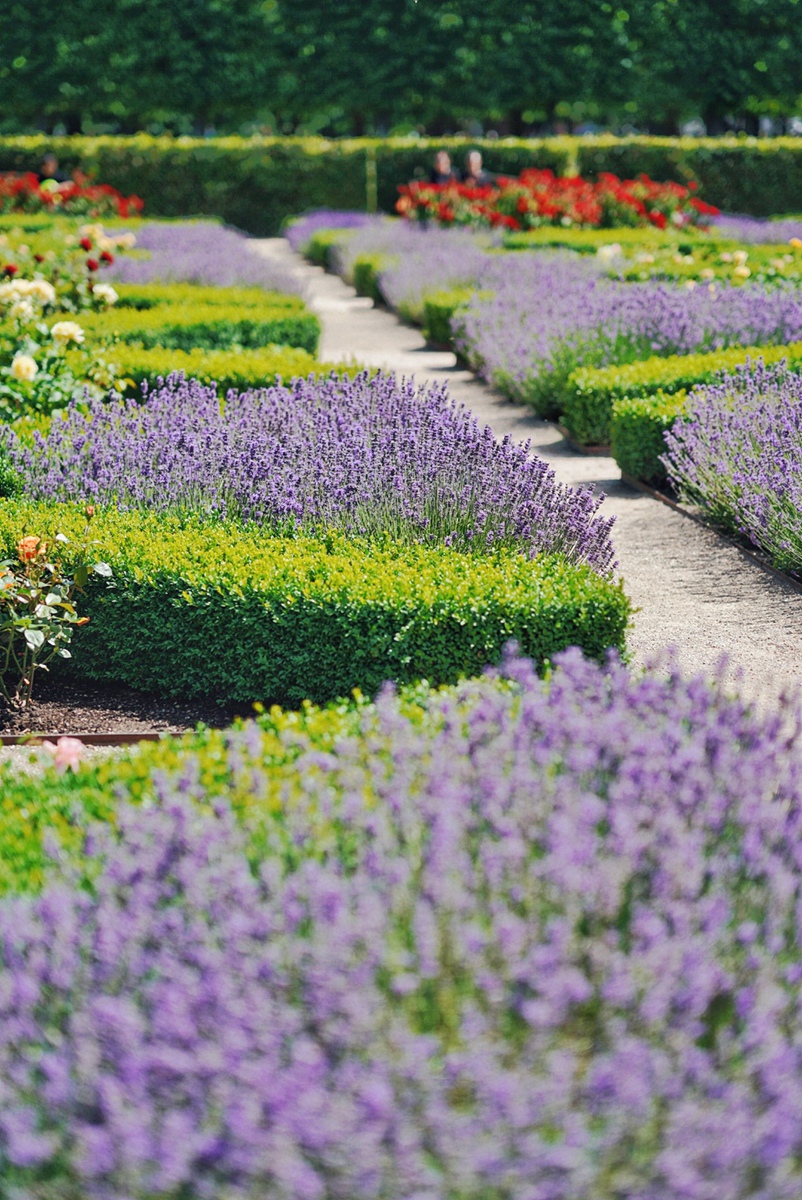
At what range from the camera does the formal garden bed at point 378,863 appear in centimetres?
194

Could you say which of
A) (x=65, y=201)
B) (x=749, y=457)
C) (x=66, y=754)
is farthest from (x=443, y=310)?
(x=65, y=201)

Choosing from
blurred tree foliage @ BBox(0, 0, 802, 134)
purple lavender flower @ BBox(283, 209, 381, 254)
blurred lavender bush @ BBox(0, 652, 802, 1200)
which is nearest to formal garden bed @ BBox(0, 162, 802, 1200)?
blurred lavender bush @ BBox(0, 652, 802, 1200)

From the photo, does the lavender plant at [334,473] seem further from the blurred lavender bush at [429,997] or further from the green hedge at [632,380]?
the blurred lavender bush at [429,997]

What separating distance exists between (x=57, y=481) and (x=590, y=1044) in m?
4.76

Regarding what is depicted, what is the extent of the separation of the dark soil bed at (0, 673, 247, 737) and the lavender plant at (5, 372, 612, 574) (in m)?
0.97

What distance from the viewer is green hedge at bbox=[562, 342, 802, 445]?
354 inches

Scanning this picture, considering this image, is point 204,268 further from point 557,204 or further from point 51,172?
point 51,172

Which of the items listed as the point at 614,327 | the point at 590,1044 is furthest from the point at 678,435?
the point at 590,1044

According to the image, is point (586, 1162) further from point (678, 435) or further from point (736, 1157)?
point (678, 435)

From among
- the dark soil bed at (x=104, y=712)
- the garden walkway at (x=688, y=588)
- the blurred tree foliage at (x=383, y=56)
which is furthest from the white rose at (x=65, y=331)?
the blurred tree foliage at (x=383, y=56)

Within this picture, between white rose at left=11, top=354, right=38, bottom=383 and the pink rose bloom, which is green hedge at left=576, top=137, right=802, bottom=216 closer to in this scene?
white rose at left=11, top=354, right=38, bottom=383

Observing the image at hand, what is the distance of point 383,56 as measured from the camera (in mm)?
37125

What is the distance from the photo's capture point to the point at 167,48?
3634 cm

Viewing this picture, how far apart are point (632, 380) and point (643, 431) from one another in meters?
1.09
